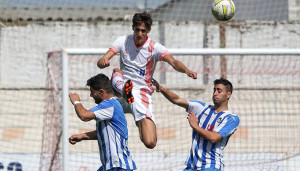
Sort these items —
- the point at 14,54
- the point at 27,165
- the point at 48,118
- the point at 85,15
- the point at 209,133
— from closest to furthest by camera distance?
the point at 209,133
the point at 48,118
the point at 27,165
the point at 14,54
the point at 85,15

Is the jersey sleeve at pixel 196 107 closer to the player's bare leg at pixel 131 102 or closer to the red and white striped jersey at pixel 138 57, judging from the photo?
the player's bare leg at pixel 131 102

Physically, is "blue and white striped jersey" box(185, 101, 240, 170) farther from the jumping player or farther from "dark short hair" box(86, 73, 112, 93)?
"dark short hair" box(86, 73, 112, 93)

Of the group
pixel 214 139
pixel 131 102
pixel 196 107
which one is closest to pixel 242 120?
pixel 196 107

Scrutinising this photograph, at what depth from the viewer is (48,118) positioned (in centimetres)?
883

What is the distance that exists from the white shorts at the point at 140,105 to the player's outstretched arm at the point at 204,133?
68 cm

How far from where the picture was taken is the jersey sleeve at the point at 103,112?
5949 millimetres

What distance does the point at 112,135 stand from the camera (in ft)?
19.8

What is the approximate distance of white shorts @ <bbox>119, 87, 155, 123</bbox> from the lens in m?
6.90

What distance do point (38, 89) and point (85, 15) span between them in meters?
5.52

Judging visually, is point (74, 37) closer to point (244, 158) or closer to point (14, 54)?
point (14, 54)

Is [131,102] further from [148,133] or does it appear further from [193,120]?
[193,120]

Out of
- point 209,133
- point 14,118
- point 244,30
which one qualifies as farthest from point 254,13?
point 209,133

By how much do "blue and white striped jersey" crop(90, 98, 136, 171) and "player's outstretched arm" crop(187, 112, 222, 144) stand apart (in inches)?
30.0

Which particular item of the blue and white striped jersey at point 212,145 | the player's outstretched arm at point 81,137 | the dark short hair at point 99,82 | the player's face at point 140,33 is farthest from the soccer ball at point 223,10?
the player's outstretched arm at point 81,137
